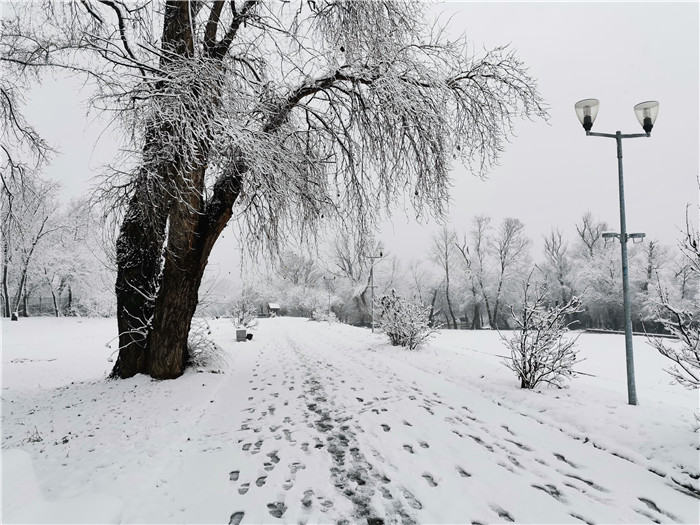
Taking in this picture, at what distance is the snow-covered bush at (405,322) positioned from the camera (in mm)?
11898

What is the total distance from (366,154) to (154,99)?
11.5ft

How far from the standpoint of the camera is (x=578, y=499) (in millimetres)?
2908

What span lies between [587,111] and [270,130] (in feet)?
16.4

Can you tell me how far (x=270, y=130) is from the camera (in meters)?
6.04

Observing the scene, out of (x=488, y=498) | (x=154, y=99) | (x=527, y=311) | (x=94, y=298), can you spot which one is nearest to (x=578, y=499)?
(x=488, y=498)

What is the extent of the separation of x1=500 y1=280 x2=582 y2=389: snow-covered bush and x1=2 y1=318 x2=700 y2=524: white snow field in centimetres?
34

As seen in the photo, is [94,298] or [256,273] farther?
[94,298]

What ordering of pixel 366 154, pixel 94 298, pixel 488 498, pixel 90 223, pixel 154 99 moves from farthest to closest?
1. pixel 94 298
2. pixel 366 154
3. pixel 90 223
4. pixel 154 99
5. pixel 488 498

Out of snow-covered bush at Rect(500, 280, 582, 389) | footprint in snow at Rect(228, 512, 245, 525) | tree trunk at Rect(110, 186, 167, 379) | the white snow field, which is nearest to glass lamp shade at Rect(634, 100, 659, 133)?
snow-covered bush at Rect(500, 280, 582, 389)

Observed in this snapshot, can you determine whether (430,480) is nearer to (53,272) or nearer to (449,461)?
(449,461)

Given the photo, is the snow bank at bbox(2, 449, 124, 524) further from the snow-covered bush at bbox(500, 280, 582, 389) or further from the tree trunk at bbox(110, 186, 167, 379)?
the snow-covered bush at bbox(500, 280, 582, 389)

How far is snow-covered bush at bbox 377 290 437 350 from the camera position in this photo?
39.0ft

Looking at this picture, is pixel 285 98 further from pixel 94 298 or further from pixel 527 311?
pixel 94 298

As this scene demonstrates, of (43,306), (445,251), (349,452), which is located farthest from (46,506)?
(43,306)
